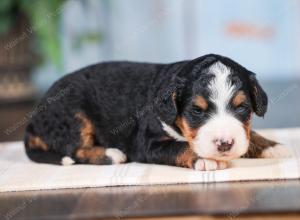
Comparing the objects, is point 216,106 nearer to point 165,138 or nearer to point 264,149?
point 165,138

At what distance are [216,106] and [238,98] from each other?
0.13m

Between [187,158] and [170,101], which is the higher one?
[170,101]

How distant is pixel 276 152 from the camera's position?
3.79 metres

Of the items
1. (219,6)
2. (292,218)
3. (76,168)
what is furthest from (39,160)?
(219,6)

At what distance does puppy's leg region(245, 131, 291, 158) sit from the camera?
3.79 meters

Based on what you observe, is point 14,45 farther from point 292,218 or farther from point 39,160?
point 292,218

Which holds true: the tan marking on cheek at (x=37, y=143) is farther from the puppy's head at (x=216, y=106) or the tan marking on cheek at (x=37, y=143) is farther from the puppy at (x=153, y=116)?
the puppy's head at (x=216, y=106)

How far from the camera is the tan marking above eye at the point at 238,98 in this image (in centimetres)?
340

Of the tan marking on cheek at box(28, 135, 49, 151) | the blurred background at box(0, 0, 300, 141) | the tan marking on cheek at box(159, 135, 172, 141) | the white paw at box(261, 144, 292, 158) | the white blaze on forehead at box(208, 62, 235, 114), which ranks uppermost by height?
the white blaze on forehead at box(208, 62, 235, 114)

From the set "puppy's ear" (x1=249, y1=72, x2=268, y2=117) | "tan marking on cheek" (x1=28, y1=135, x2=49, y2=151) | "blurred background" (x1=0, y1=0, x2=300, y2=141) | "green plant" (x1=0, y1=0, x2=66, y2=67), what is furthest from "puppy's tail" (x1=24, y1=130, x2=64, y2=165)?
"blurred background" (x1=0, y1=0, x2=300, y2=141)

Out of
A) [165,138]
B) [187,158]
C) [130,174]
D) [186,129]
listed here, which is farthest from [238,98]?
[130,174]

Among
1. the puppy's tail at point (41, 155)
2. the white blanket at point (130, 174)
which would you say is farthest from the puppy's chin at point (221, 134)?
the puppy's tail at point (41, 155)

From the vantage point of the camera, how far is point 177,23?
8945 mm

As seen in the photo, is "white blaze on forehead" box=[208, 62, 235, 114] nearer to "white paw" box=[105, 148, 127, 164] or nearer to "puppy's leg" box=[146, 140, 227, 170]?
"puppy's leg" box=[146, 140, 227, 170]
